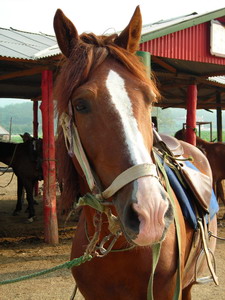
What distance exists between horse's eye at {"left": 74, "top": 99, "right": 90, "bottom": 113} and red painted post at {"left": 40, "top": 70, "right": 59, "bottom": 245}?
Answer: 14.6 feet

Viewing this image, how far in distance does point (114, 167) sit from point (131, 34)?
37.0 inches

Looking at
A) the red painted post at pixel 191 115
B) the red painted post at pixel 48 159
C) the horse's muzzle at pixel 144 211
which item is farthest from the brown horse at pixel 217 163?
the horse's muzzle at pixel 144 211

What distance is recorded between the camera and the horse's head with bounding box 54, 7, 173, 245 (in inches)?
56.2

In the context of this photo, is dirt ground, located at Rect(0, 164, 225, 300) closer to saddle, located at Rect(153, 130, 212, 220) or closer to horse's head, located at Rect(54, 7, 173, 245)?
saddle, located at Rect(153, 130, 212, 220)

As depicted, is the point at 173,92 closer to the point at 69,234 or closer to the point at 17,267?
the point at 69,234

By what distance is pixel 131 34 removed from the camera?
2088mm

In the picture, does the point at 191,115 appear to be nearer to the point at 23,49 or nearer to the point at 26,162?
the point at 23,49

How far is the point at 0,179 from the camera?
1616 cm

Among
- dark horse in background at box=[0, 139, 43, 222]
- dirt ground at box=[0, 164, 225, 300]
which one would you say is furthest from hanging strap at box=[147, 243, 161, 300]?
dark horse in background at box=[0, 139, 43, 222]

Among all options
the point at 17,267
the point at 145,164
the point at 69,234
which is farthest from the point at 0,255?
the point at 145,164

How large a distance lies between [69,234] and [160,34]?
4.31m

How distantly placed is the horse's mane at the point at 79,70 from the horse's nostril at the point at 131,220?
→ 0.66 metres

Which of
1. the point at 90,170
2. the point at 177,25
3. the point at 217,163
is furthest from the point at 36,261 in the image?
the point at 217,163

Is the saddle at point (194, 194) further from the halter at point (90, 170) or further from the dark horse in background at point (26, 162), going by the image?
the dark horse in background at point (26, 162)
